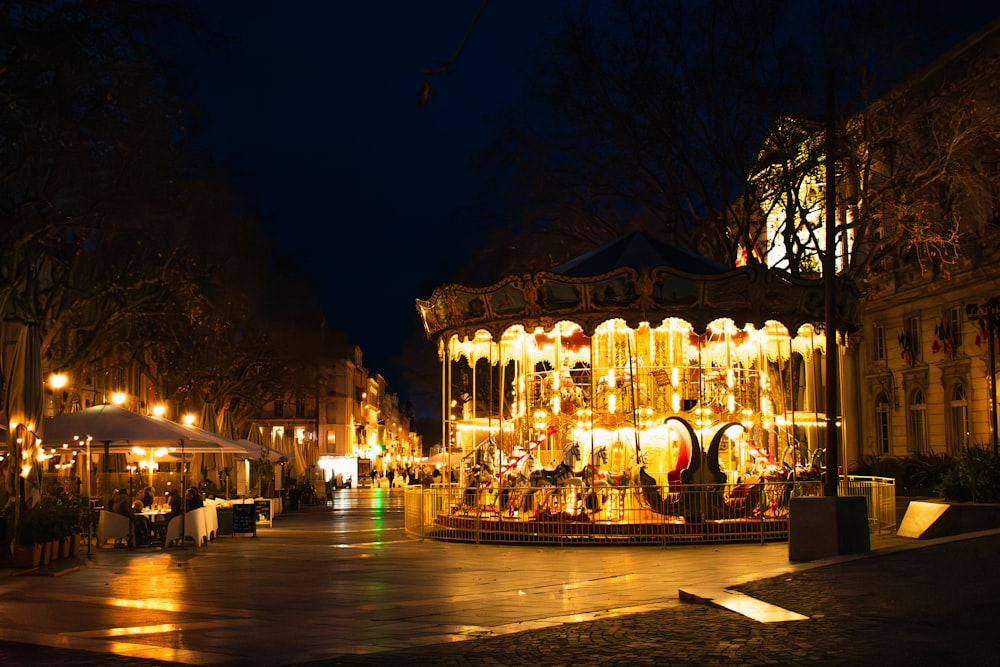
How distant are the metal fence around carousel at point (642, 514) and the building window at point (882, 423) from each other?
84.2ft

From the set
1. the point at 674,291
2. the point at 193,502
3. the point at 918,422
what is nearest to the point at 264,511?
the point at 193,502

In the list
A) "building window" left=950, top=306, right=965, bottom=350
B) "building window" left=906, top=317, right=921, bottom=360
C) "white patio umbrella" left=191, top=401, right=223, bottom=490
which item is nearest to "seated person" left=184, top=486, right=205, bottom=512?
"white patio umbrella" left=191, top=401, right=223, bottom=490

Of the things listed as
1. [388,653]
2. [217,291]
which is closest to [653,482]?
[388,653]

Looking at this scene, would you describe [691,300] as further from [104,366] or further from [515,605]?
[104,366]

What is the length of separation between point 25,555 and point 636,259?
12.7 meters

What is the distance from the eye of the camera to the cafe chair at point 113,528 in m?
23.4

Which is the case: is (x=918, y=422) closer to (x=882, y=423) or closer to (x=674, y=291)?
(x=882, y=423)

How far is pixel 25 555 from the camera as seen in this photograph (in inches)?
704

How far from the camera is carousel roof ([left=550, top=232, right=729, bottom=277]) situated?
23156 mm

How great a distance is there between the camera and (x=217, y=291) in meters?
39.9

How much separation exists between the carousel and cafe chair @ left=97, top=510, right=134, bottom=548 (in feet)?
20.4

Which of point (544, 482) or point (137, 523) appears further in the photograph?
point (137, 523)

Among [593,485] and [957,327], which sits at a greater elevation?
[957,327]

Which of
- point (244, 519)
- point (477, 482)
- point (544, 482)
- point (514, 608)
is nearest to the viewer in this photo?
point (514, 608)
